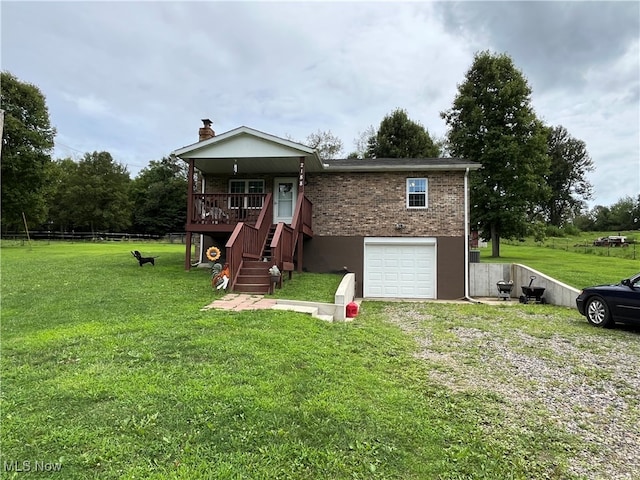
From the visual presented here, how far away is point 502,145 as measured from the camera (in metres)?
22.3

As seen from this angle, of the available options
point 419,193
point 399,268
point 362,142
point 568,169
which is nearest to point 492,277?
point 399,268

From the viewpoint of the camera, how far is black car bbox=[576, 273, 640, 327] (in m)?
8.28

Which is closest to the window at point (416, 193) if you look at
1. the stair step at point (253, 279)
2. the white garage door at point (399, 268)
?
the white garage door at point (399, 268)

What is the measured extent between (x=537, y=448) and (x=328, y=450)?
1799 millimetres

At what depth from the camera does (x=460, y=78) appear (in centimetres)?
2523

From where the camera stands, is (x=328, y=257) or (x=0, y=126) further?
(x=328, y=257)

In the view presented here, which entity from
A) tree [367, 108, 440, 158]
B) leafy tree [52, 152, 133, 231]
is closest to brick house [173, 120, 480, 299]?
tree [367, 108, 440, 158]

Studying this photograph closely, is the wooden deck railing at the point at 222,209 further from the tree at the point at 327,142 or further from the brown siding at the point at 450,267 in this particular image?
the tree at the point at 327,142

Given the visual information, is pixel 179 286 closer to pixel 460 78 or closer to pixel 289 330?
pixel 289 330

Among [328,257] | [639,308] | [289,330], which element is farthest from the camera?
[328,257]

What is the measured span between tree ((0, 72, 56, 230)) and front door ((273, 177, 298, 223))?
22751mm

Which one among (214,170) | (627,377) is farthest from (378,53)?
(627,377)

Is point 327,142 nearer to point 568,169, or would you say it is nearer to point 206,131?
point 206,131

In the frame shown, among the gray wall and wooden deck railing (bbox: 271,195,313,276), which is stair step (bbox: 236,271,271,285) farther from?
the gray wall
